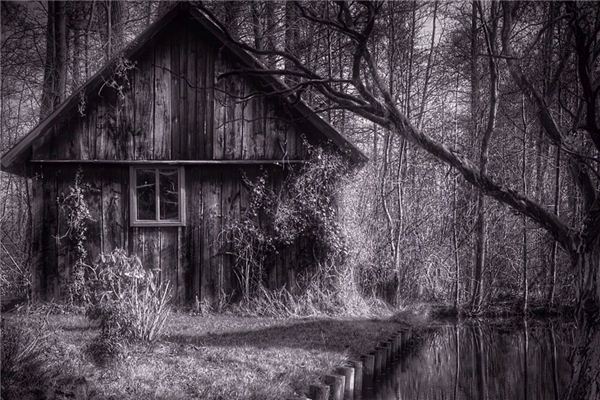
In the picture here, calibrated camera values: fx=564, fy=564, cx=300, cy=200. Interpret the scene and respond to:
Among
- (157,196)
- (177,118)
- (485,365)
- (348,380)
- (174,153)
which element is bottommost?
(485,365)

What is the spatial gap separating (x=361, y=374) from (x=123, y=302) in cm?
331

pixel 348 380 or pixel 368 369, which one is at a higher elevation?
pixel 348 380

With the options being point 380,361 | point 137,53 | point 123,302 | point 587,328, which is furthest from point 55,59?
point 587,328

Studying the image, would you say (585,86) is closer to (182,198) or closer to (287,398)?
(287,398)

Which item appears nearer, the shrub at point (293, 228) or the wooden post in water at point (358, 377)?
the wooden post in water at point (358, 377)

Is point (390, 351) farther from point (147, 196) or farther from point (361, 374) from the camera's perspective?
point (147, 196)

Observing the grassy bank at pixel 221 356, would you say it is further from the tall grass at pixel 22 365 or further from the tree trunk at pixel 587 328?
the tree trunk at pixel 587 328

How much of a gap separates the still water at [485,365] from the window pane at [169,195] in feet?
18.3

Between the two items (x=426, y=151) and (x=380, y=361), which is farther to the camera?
(x=426, y=151)

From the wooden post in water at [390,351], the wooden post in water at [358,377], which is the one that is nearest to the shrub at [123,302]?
the wooden post in water at [358,377]

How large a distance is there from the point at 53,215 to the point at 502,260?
10.5 metres

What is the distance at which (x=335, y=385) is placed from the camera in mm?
6668

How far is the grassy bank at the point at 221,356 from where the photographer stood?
20.5ft

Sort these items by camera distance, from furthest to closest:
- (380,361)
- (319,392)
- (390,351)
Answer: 1. (390,351)
2. (380,361)
3. (319,392)
